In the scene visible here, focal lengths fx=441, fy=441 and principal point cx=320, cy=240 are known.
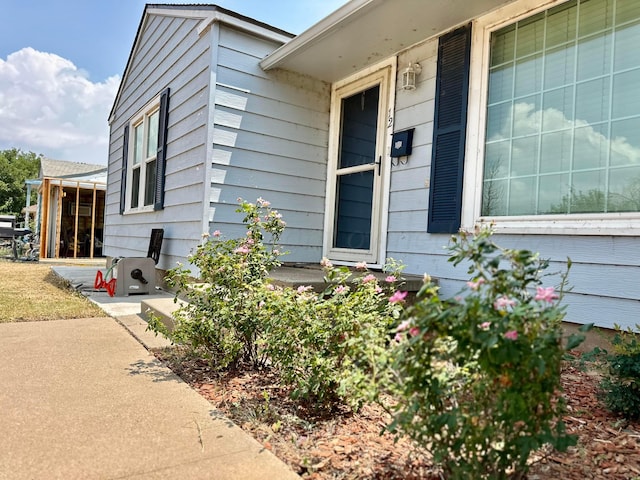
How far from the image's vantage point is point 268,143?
4.72 m

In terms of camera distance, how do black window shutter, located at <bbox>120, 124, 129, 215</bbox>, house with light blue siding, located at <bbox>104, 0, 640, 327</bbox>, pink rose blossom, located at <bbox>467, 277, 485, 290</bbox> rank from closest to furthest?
pink rose blossom, located at <bbox>467, 277, 485, 290</bbox> < house with light blue siding, located at <bbox>104, 0, 640, 327</bbox> < black window shutter, located at <bbox>120, 124, 129, 215</bbox>

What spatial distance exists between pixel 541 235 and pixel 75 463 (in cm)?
285

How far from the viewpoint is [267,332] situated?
214 cm

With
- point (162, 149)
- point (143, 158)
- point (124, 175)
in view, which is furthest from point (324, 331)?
point (124, 175)

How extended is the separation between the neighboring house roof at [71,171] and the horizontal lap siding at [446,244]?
12389 millimetres

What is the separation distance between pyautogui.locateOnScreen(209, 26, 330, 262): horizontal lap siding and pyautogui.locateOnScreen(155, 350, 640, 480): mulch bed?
98.8 inches

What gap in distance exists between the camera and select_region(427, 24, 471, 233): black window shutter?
347 cm

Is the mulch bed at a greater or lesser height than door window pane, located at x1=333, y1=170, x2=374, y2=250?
lesser

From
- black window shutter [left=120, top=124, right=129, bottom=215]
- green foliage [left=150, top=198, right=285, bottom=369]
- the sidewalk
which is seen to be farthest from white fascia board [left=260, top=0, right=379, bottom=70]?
black window shutter [left=120, top=124, right=129, bottom=215]

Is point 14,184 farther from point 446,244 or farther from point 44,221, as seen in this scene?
point 446,244

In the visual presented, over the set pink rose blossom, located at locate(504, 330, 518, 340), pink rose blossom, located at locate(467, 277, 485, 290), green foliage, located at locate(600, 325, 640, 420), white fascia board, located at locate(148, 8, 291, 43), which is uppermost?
white fascia board, located at locate(148, 8, 291, 43)

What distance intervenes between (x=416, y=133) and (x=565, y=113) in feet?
4.16

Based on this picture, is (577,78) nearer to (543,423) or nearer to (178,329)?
(543,423)

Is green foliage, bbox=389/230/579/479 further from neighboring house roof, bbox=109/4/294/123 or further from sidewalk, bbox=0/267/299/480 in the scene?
neighboring house roof, bbox=109/4/294/123
